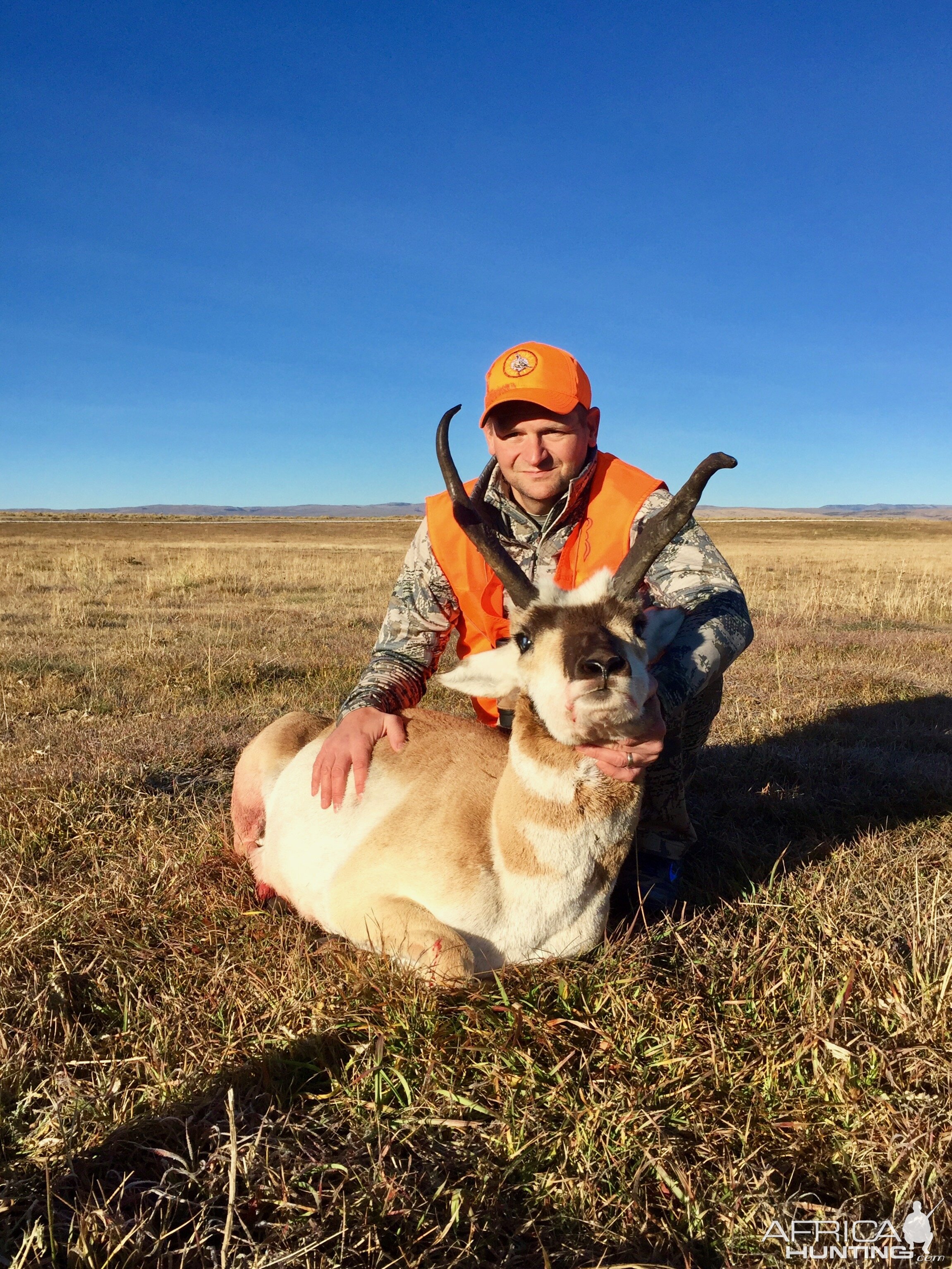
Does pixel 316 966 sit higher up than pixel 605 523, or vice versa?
pixel 605 523

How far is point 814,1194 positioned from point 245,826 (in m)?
3.59

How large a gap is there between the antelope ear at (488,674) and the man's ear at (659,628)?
24.7 inches

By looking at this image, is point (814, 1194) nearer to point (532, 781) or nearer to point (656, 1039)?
point (656, 1039)

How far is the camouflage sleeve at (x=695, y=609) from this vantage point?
161 inches

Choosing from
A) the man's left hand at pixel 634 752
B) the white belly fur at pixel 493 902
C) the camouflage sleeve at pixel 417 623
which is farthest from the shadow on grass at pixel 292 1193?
the camouflage sleeve at pixel 417 623

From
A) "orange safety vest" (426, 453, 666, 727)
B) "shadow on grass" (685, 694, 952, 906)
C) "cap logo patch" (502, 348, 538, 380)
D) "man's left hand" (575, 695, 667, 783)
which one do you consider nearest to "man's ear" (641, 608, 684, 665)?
"man's left hand" (575, 695, 667, 783)

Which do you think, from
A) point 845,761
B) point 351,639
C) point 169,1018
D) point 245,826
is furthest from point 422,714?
point 351,639

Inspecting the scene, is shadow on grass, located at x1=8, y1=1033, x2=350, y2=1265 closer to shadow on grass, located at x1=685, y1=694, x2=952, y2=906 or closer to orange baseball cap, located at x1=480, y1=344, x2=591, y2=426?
shadow on grass, located at x1=685, y1=694, x2=952, y2=906

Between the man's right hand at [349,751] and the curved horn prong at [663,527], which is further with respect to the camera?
the man's right hand at [349,751]

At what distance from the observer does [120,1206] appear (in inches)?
93.0

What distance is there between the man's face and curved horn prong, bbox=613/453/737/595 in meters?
1.75

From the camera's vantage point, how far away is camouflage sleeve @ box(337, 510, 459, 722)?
18.2 feet
